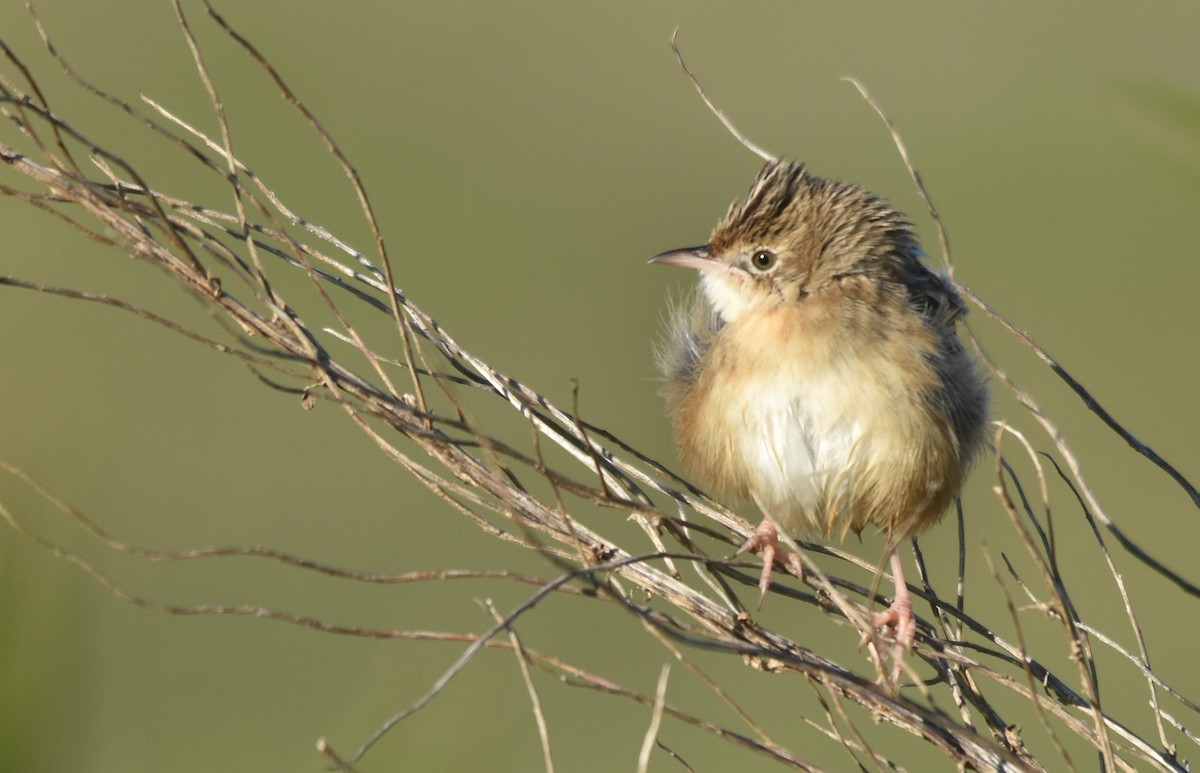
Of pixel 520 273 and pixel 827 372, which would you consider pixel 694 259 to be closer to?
pixel 827 372

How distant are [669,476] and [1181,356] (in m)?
11.2

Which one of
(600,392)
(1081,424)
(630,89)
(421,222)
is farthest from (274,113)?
(1081,424)

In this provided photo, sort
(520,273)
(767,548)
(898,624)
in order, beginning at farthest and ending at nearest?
(520,273) → (767,548) → (898,624)

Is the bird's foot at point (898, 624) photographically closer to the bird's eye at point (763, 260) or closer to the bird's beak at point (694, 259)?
the bird's eye at point (763, 260)

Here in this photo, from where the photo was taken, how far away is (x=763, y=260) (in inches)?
170

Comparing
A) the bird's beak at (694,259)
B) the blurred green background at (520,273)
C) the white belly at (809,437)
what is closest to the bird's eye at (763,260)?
the bird's beak at (694,259)

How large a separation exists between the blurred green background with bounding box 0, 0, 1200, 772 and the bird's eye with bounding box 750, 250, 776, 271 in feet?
2.18

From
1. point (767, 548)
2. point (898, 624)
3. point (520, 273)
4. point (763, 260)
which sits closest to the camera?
point (898, 624)

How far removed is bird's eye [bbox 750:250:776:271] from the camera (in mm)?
4301

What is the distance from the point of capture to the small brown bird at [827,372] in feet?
12.9

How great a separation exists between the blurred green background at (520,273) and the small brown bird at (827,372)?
2.41 feet

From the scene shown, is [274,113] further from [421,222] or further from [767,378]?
[767,378]

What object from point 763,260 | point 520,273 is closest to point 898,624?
point 763,260

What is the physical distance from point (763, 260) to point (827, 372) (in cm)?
52
